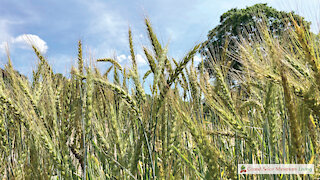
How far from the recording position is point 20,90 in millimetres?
1681

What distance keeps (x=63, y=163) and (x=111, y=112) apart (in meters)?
0.32

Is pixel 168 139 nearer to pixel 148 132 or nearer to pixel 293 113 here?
A: pixel 148 132

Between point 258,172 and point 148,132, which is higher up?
point 148,132

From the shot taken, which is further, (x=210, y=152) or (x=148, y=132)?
(x=148, y=132)

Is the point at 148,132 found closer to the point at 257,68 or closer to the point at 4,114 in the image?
the point at 257,68

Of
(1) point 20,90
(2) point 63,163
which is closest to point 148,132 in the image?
(2) point 63,163

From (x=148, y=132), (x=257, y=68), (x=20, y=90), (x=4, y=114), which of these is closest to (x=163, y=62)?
(x=148, y=132)

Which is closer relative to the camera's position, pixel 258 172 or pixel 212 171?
pixel 212 171

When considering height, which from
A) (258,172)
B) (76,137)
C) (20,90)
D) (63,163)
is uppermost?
(20,90)

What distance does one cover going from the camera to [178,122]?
1.45 meters

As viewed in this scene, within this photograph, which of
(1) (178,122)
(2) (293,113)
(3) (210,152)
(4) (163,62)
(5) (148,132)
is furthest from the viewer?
(1) (178,122)

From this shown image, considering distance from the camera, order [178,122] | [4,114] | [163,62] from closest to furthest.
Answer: [163,62] < [178,122] < [4,114]

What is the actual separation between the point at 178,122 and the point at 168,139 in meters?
0.17

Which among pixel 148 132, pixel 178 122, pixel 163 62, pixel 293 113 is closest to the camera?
pixel 293 113
